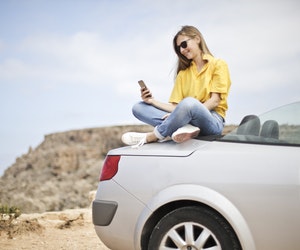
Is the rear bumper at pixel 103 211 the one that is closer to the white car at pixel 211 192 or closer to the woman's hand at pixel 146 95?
the white car at pixel 211 192

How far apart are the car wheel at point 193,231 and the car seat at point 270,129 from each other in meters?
0.67

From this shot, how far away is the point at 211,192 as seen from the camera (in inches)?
122

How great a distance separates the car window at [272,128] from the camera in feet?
10.6

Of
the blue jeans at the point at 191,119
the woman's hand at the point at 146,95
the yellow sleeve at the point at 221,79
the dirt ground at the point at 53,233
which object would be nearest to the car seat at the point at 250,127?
the blue jeans at the point at 191,119

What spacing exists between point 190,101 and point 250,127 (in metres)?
0.48

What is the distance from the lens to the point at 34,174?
220 feet

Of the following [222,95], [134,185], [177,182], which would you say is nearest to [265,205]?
[177,182]

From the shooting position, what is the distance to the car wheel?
3.08 metres

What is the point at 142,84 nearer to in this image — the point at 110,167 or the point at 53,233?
the point at 110,167

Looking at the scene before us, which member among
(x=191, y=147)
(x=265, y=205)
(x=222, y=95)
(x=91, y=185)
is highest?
(x=222, y=95)

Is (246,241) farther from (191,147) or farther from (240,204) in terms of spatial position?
(191,147)

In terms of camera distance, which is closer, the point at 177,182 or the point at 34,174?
the point at 177,182

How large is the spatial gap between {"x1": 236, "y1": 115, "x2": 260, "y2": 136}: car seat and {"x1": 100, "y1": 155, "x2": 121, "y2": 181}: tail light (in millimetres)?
950

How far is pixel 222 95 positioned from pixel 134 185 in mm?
1146
